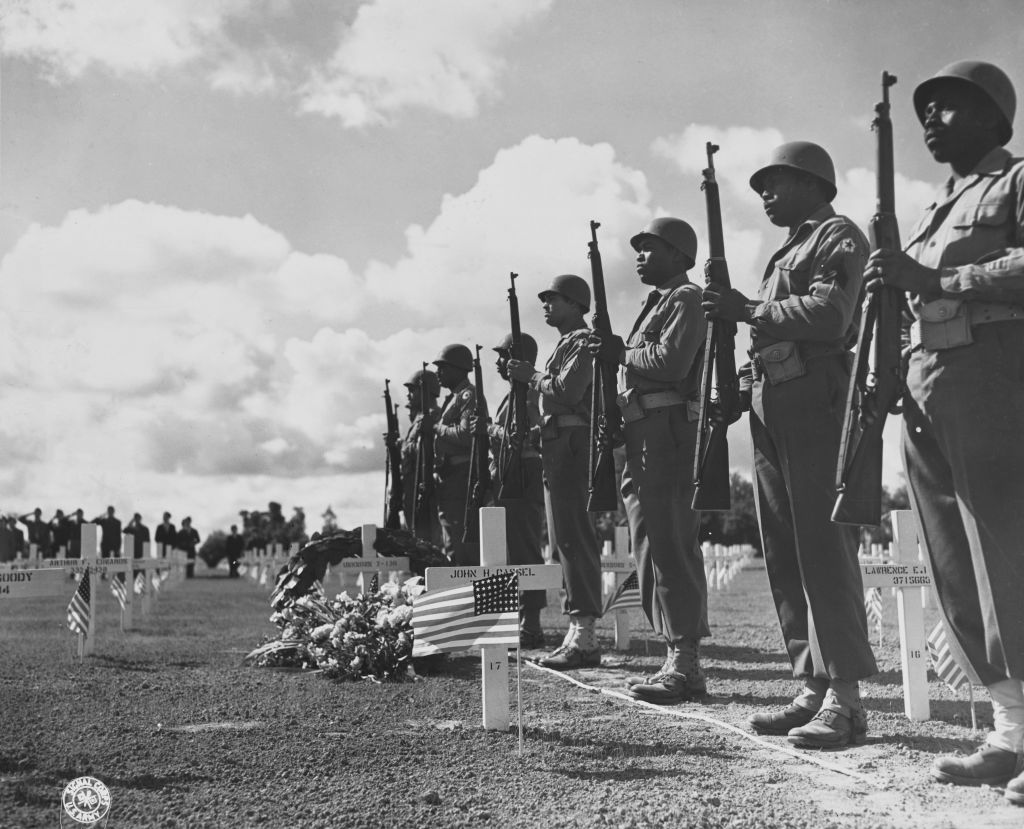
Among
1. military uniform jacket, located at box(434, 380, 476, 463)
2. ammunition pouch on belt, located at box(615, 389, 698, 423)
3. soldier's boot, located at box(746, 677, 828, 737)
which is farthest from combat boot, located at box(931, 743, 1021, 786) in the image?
military uniform jacket, located at box(434, 380, 476, 463)

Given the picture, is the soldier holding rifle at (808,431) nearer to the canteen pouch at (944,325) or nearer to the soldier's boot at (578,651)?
the canteen pouch at (944,325)

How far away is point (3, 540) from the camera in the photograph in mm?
25375

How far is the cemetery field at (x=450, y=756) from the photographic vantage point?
3709mm

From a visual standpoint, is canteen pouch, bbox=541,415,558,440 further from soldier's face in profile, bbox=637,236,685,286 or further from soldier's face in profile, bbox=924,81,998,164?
soldier's face in profile, bbox=924,81,998,164

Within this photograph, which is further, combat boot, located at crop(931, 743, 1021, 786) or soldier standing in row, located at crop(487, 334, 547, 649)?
soldier standing in row, located at crop(487, 334, 547, 649)

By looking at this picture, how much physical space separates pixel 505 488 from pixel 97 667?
415cm

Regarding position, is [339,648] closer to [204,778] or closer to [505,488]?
[505,488]

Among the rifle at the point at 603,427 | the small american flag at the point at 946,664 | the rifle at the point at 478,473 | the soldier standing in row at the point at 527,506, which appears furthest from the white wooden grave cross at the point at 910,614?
the rifle at the point at 478,473

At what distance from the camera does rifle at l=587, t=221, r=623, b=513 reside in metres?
6.73

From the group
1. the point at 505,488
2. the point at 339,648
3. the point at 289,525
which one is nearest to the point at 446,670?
the point at 339,648

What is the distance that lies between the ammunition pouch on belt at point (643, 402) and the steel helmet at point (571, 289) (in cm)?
193

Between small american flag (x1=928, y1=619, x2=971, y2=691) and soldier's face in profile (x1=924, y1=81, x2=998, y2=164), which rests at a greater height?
soldier's face in profile (x1=924, y1=81, x2=998, y2=164)

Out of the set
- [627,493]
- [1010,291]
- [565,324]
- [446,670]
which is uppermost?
[565,324]

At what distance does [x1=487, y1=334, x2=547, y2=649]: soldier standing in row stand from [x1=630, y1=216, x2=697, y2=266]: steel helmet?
8.85 feet
